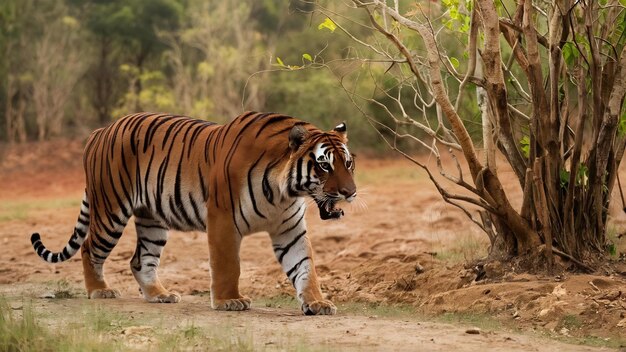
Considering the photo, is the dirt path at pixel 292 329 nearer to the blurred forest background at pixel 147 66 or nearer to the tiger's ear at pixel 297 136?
the tiger's ear at pixel 297 136

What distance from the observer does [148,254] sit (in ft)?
27.2

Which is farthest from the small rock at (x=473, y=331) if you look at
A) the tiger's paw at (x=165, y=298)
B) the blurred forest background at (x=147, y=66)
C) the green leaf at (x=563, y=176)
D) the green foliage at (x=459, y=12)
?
the blurred forest background at (x=147, y=66)

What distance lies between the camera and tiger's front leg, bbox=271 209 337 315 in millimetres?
7301

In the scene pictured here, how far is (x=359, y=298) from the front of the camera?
8.37m

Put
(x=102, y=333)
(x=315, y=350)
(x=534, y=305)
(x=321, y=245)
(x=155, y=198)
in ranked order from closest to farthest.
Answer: (x=315, y=350)
(x=102, y=333)
(x=534, y=305)
(x=155, y=198)
(x=321, y=245)

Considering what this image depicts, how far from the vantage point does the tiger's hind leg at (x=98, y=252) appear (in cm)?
820

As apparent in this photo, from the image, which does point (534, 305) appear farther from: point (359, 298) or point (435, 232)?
point (435, 232)

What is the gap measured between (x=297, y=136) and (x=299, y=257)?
881 millimetres

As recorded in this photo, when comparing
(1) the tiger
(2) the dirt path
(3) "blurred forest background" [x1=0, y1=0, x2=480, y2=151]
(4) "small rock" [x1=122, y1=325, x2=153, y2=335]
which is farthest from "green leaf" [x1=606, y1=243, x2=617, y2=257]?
(3) "blurred forest background" [x1=0, y1=0, x2=480, y2=151]

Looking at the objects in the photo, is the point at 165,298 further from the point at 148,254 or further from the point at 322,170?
the point at 322,170

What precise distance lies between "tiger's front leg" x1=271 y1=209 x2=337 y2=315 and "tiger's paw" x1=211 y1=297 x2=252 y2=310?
365 mm

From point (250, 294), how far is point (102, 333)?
324 cm

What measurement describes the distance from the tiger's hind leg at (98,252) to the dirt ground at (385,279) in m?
0.21

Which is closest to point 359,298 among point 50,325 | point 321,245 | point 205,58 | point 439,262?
point 439,262
